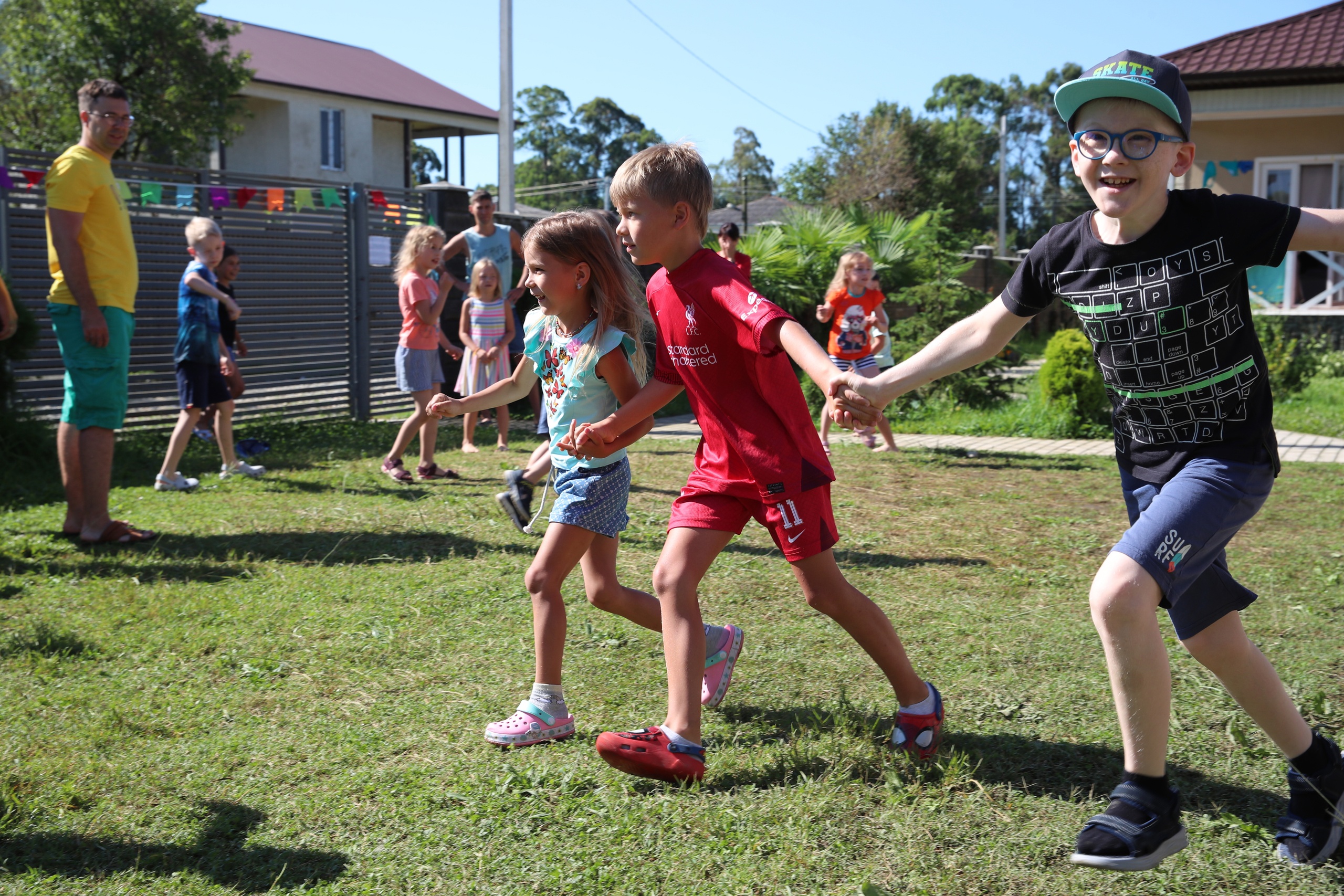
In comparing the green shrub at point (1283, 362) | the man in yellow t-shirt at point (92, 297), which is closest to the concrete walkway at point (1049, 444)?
the green shrub at point (1283, 362)

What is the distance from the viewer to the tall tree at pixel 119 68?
2628 cm

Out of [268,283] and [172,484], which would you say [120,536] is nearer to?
[172,484]

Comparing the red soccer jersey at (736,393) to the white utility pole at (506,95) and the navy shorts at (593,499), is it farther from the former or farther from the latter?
the white utility pole at (506,95)

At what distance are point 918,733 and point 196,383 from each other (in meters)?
6.67

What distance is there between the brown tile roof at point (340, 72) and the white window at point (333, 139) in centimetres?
97

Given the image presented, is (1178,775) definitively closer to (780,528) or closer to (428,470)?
(780,528)

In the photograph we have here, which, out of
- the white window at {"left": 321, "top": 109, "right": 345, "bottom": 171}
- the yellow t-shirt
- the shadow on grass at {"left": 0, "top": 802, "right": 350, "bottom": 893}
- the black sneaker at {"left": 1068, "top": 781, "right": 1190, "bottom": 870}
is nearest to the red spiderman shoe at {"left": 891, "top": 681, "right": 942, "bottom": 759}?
the black sneaker at {"left": 1068, "top": 781, "right": 1190, "bottom": 870}

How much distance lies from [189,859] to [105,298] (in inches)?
169

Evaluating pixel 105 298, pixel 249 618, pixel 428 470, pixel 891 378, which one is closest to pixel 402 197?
pixel 428 470

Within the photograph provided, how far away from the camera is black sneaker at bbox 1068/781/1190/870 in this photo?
7.79ft

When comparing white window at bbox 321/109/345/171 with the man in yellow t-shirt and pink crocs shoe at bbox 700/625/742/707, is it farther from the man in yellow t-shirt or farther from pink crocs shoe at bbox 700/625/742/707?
pink crocs shoe at bbox 700/625/742/707

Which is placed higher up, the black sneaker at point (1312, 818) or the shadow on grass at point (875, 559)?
the black sneaker at point (1312, 818)

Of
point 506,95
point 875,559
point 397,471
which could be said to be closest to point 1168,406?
point 875,559

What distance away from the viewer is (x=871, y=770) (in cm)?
323
